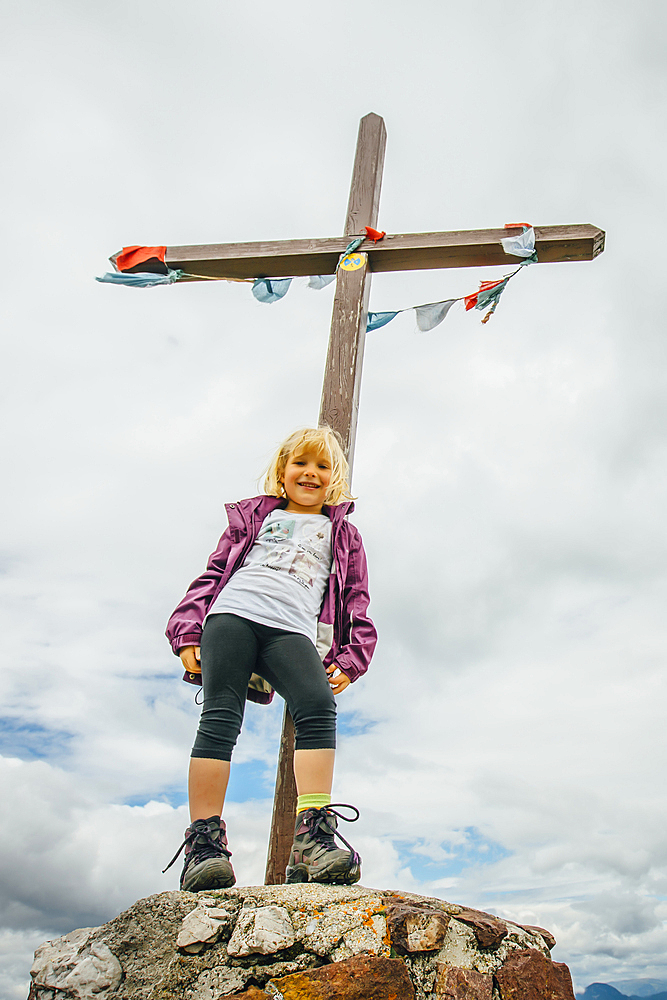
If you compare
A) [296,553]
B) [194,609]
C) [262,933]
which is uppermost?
[296,553]

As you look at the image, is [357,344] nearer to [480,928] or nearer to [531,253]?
[531,253]

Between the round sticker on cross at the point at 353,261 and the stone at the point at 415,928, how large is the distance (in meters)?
3.38

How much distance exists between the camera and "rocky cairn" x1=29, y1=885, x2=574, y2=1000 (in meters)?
1.85

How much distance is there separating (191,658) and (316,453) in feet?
3.54

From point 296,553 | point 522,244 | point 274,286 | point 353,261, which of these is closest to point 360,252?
point 353,261

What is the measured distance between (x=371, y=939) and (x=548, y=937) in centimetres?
63

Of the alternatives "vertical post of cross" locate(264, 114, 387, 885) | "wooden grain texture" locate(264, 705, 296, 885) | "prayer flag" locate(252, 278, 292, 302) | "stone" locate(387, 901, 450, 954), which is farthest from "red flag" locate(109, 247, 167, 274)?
"stone" locate(387, 901, 450, 954)

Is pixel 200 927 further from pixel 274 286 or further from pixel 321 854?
pixel 274 286

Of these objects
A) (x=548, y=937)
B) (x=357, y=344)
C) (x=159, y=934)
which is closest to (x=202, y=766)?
(x=159, y=934)

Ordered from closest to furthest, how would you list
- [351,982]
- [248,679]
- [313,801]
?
[351,982] < [313,801] < [248,679]

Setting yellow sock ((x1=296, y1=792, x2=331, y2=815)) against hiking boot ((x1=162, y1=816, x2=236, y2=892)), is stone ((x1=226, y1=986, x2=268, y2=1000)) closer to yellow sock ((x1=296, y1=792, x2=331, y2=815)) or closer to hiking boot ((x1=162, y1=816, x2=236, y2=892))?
hiking boot ((x1=162, y1=816, x2=236, y2=892))

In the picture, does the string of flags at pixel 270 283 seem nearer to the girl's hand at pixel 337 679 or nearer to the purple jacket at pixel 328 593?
the purple jacket at pixel 328 593

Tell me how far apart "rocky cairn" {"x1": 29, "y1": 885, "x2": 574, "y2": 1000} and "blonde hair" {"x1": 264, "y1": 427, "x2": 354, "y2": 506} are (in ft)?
5.73

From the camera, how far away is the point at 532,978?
1.97m
